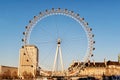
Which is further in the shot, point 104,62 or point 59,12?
point 104,62

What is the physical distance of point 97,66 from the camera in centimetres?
17750

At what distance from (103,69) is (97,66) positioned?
3.98 m

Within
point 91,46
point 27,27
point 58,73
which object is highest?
point 27,27

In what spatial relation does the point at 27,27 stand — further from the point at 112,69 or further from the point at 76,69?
the point at 112,69

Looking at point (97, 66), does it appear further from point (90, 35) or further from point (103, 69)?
point (90, 35)

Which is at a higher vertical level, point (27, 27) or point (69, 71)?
point (27, 27)

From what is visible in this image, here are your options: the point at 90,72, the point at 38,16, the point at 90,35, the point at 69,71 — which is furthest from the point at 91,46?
the point at 90,72

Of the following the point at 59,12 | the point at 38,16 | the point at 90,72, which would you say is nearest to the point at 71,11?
the point at 59,12

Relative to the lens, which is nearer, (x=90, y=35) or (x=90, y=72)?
(x=90, y=35)

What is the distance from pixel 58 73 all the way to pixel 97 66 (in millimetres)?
101949

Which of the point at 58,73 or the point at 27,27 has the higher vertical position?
the point at 27,27

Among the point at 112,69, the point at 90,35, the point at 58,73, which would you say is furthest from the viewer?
the point at 112,69

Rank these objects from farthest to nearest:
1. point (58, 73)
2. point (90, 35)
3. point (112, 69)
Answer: point (112, 69), point (90, 35), point (58, 73)

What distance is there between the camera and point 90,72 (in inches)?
6841
